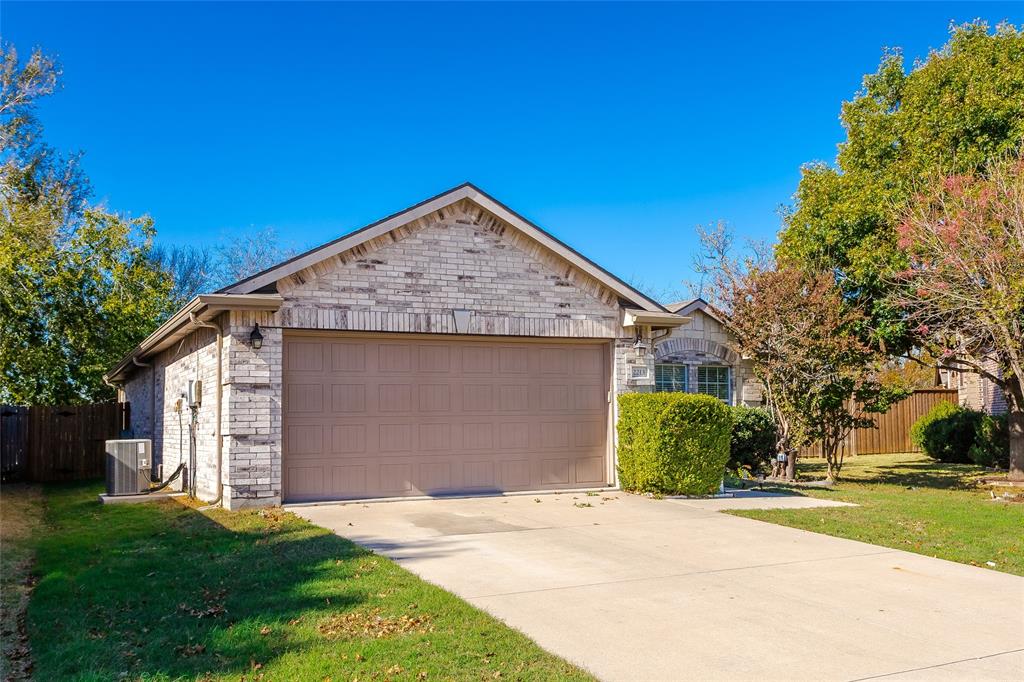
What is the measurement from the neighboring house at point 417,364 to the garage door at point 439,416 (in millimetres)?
21

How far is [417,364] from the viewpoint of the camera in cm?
1277

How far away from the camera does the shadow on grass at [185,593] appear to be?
512 cm

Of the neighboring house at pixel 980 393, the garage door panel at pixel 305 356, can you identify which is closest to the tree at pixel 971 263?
the neighboring house at pixel 980 393

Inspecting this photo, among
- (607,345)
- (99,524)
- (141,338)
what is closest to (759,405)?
(607,345)

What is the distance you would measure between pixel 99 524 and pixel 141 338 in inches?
683

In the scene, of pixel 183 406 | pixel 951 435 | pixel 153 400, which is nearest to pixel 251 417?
pixel 183 406

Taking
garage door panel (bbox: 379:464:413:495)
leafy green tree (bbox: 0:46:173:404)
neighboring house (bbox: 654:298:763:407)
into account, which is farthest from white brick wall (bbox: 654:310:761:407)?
leafy green tree (bbox: 0:46:173:404)

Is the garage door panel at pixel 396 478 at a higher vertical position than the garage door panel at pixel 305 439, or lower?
lower

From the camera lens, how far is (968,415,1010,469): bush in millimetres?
19969

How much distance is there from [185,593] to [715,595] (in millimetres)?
4371

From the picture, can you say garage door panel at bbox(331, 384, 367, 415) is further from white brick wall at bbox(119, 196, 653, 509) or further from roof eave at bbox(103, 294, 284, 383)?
roof eave at bbox(103, 294, 284, 383)

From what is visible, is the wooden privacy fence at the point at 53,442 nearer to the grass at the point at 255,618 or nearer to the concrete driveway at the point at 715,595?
the grass at the point at 255,618

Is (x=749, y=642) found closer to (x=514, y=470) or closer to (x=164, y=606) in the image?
(x=164, y=606)

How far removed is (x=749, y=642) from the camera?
17.1 ft
